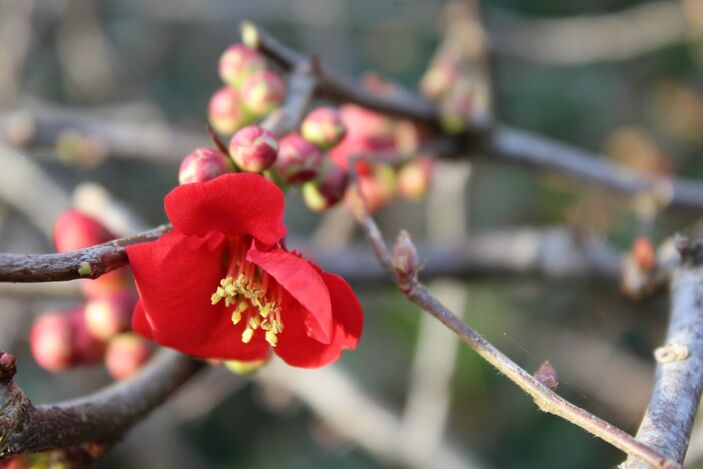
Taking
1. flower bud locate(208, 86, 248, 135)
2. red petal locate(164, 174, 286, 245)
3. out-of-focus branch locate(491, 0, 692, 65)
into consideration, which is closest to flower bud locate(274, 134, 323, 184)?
red petal locate(164, 174, 286, 245)

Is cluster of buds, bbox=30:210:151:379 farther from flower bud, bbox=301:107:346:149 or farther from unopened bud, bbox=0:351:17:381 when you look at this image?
unopened bud, bbox=0:351:17:381

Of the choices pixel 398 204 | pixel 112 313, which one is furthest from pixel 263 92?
pixel 398 204

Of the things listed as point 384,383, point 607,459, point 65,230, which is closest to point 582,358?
point 607,459

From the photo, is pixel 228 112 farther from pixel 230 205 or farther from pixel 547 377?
pixel 547 377

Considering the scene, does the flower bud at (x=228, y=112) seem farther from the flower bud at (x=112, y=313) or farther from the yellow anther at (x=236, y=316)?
the yellow anther at (x=236, y=316)

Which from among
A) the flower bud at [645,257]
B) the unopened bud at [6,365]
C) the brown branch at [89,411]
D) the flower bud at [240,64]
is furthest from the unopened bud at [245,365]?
the flower bud at [645,257]

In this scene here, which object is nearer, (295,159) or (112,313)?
(295,159)

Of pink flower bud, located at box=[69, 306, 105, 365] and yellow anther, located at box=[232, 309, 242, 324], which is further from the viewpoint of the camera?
pink flower bud, located at box=[69, 306, 105, 365]
